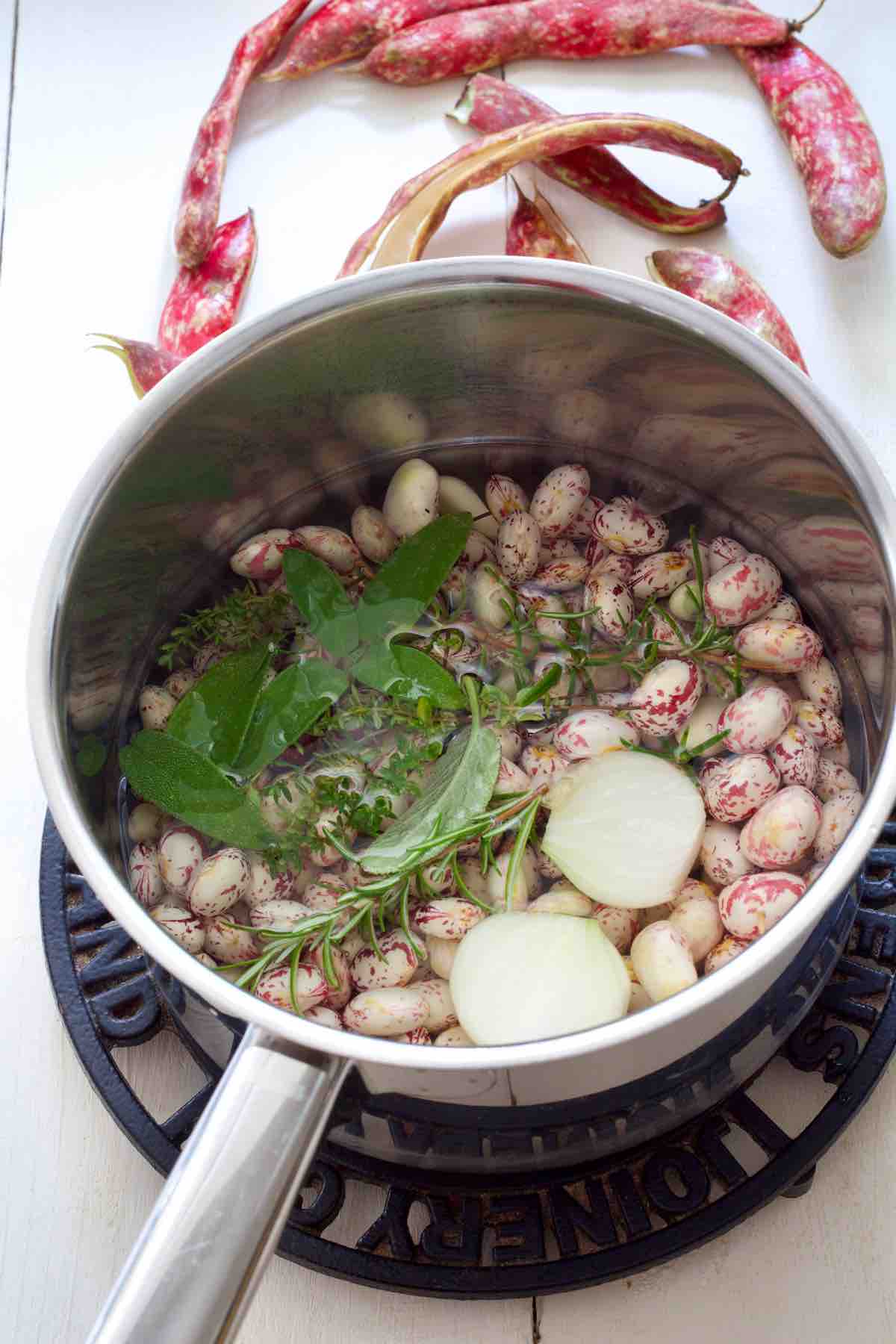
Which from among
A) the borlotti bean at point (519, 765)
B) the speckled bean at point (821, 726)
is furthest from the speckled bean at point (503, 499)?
the speckled bean at point (821, 726)

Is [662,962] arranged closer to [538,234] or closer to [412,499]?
[412,499]

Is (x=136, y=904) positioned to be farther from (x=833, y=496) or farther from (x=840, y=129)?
(x=840, y=129)

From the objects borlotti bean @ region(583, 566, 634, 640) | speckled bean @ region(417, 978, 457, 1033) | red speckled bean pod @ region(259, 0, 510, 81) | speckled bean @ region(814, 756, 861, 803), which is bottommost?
speckled bean @ region(417, 978, 457, 1033)

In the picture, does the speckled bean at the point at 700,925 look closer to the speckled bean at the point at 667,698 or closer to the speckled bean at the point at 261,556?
the speckled bean at the point at 667,698

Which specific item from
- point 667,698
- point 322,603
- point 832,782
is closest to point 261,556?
point 322,603

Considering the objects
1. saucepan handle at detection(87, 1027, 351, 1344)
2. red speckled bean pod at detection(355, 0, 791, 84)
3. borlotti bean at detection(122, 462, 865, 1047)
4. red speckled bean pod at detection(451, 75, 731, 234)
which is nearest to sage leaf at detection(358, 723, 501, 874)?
borlotti bean at detection(122, 462, 865, 1047)

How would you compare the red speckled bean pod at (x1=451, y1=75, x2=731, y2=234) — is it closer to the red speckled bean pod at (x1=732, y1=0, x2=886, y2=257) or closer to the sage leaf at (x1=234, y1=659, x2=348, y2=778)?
the red speckled bean pod at (x1=732, y1=0, x2=886, y2=257)
